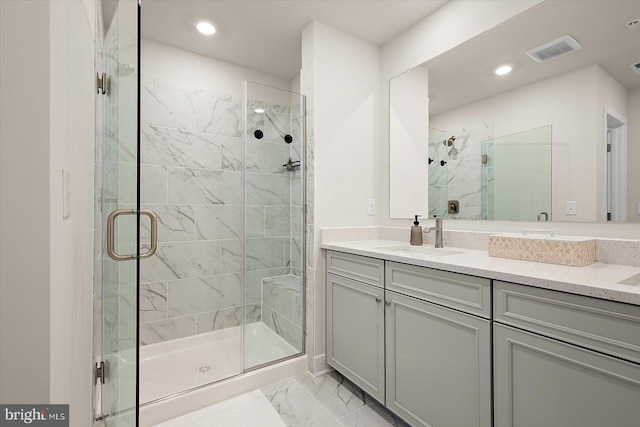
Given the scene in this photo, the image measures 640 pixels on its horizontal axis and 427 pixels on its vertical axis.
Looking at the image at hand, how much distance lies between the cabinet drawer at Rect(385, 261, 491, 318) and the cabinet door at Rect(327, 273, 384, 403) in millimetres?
161

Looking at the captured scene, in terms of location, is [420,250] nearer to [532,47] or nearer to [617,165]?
[617,165]

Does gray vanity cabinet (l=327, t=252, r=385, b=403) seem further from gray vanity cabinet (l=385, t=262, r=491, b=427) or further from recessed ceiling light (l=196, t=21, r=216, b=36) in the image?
recessed ceiling light (l=196, t=21, r=216, b=36)

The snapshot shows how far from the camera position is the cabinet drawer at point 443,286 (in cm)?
118

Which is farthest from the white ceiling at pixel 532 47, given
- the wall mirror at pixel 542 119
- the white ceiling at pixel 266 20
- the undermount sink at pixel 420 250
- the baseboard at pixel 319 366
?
the baseboard at pixel 319 366

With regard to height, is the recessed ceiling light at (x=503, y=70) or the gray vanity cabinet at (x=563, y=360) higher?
the recessed ceiling light at (x=503, y=70)

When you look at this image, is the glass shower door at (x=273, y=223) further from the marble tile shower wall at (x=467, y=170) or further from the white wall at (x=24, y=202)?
the white wall at (x=24, y=202)

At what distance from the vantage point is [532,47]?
161 centimetres

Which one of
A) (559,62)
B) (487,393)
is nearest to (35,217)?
(487,393)

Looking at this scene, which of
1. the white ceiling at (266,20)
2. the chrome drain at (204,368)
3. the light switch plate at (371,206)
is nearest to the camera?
the white ceiling at (266,20)

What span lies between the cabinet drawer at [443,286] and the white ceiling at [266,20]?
5.71 ft

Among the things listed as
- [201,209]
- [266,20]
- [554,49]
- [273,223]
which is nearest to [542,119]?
[554,49]

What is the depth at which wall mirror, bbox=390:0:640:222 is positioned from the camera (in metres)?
1.34

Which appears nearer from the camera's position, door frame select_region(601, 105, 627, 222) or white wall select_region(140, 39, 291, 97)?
door frame select_region(601, 105, 627, 222)

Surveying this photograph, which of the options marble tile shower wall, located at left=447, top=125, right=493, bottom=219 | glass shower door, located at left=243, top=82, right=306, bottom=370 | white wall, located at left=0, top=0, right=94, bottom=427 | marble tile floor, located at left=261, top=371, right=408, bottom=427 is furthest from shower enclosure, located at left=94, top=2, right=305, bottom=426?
marble tile shower wall, located at left=447, top=125, right=493, bottom=219
